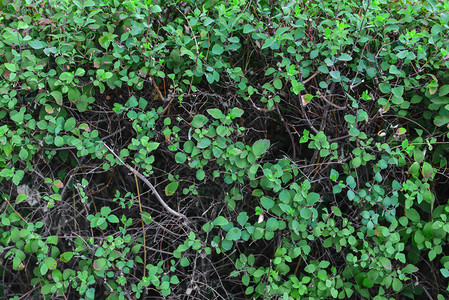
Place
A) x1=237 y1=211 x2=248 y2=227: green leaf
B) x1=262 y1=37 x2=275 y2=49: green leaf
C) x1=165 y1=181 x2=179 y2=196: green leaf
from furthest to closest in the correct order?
x1=165 y1=181 x2=179 y2=196: green leaf → x1=237 y1=211 x2=248 y2=227: green leaf → x1=262 y1=37 x2=275 y2=49: green leaf

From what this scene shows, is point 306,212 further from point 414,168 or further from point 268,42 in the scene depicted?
point 268,42

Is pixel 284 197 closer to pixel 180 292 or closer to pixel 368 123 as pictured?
pixel 368 123

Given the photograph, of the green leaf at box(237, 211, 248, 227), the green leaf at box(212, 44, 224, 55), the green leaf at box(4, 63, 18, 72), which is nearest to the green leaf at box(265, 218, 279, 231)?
the green leaf at box(237, 211, 248, 227)

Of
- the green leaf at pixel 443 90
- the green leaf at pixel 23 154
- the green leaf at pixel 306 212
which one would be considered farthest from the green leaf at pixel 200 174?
the green leaf at pixel 443 90

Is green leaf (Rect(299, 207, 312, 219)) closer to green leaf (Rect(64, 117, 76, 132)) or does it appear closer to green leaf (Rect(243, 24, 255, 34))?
green leaf (Rect(243, 24, 255, 34))

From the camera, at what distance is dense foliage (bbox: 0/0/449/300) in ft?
6.38

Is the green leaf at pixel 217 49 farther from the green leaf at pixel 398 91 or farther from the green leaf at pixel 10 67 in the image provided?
the green leaf at pixel 10 67

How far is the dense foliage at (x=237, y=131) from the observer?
195cm

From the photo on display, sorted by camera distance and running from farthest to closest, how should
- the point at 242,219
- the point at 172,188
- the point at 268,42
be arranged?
the point at 172,188, the point at 242,219, the point at 268,42

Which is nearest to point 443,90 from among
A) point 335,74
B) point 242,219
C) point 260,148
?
point 335,74

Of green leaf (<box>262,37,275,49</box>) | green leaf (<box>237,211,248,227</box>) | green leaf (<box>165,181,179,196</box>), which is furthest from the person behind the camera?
green leaf (<box>165,181,179,196</box>)

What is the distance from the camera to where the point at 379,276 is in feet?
6.62

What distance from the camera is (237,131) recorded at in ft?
6.61

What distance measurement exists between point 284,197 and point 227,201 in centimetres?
30
